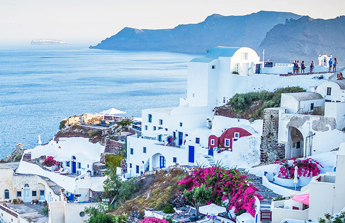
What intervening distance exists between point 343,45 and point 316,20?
24.5 m

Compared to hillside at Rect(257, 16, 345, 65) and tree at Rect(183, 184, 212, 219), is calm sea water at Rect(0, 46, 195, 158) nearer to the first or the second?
hillside at Rect(257, 16, 345, 65)

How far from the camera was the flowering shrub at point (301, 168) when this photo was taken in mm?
24875

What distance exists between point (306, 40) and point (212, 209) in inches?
5086

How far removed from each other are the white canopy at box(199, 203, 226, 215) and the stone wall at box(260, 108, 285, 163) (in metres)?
9.70

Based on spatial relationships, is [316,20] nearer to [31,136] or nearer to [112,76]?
[112,76]

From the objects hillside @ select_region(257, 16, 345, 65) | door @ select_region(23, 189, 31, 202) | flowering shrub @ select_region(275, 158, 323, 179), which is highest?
hillside @ select_region(257, 16, 345, 65)

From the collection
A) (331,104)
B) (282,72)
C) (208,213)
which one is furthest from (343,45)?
(208,213)

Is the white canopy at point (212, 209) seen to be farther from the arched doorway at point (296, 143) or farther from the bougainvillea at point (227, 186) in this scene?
the arched doorway at point (296, 143)

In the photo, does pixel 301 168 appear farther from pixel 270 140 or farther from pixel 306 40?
pixel 306 40

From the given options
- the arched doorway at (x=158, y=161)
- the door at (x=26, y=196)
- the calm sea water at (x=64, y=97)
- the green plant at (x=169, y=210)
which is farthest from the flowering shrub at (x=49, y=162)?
the calm sea water at (x=64, y=97)

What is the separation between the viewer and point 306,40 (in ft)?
472

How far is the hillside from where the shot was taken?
127938 millimetres

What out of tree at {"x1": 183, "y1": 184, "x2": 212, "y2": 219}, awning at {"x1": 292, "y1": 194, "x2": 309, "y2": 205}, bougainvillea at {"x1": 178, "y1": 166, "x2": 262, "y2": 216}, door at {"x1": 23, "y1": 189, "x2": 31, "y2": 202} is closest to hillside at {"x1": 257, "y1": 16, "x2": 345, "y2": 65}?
door at {"x1": 23, "y1": 189, "x2": 31, "y2": 202}

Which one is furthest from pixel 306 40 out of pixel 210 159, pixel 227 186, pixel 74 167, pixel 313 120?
pixel 227 186
